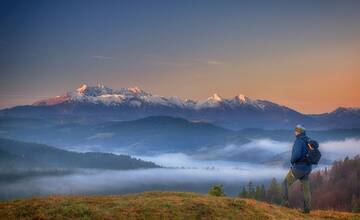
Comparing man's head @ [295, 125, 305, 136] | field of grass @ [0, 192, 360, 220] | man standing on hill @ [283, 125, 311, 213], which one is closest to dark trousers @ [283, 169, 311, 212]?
man standing on hill @ [283, 125, 311, 213]

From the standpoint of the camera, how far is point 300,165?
27703 millimetres

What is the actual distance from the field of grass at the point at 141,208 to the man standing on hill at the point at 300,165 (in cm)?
137

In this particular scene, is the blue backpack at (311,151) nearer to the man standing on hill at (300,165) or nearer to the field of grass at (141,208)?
the man standing on hill at (300,165)

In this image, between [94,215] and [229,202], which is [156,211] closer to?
[94,215]

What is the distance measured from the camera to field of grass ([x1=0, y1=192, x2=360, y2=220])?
2144cm

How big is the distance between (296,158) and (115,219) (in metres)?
11.9

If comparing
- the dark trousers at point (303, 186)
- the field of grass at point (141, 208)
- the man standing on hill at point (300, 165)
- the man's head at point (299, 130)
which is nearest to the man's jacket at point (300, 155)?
the man standing on hill at point (300, 165)

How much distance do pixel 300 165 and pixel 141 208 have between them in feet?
34.1

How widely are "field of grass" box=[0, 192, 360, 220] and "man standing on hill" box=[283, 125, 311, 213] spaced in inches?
53.9

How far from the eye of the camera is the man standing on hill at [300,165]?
27312 millimetres

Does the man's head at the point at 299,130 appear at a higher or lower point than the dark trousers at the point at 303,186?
higher

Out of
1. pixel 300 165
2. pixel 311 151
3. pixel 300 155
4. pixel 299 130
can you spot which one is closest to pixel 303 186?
pixel 300 165

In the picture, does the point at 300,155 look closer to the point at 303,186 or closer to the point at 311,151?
the point at 311,151

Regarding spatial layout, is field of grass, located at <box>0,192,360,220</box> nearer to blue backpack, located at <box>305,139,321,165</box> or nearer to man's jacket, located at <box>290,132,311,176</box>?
man's jacket, located at <box>290,132,311,176</box>
